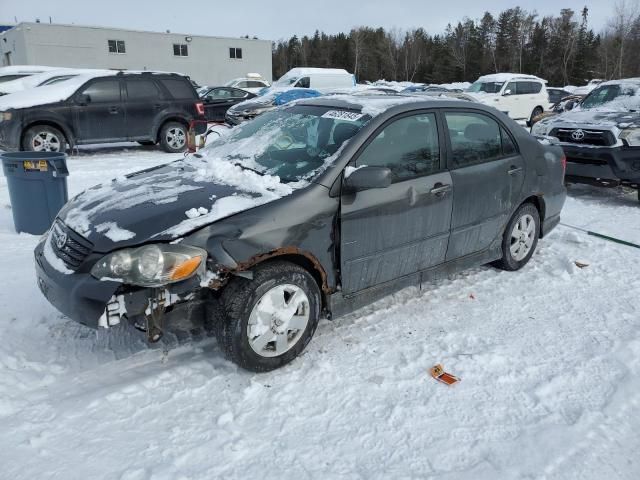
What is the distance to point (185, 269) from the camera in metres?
2.87

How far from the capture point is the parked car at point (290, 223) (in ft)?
9.56

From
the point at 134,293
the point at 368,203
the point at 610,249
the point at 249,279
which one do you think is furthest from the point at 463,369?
the point at 610,249

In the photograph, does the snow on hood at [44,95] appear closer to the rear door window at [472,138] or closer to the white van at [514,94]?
the rear door window at [472,138]

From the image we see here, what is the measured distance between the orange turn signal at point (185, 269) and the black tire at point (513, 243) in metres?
3.04

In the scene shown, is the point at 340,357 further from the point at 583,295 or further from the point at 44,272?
the point at 583,295

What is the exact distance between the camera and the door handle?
154 inches

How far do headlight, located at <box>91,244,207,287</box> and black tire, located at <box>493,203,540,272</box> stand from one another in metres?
3.06

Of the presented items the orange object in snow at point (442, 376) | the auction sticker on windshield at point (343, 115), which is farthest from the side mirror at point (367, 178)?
the orange object in snow at point (442, 376)

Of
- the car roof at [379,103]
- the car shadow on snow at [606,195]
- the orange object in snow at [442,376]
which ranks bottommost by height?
the orange object in snow at [442,376]

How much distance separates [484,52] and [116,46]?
1638 inches

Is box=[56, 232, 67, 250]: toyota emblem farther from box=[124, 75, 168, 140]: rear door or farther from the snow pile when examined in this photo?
box=[124, 75, 168, 140]: rear door

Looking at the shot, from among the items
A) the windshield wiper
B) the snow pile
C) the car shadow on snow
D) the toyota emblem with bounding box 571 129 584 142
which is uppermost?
the windshield wiper

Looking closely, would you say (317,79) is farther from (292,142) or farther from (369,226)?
(369,226)

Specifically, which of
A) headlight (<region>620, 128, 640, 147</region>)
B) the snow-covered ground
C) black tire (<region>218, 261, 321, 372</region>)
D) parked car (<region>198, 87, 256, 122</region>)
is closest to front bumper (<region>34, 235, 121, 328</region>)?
the snow-covered ground
